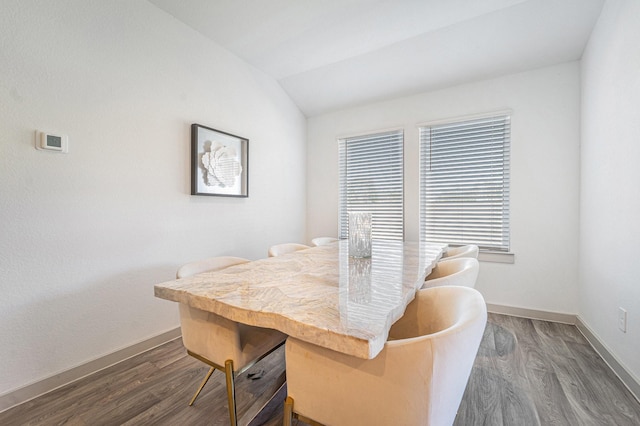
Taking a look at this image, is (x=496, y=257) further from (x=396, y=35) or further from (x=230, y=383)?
(x=230, y=383)

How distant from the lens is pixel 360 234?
1.80m

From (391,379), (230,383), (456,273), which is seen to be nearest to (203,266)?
(230,383)

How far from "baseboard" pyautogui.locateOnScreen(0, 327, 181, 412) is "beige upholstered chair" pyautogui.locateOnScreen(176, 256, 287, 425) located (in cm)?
107

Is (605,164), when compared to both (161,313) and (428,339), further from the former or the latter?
(161,313)

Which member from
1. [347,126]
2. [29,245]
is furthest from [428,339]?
[347,126]

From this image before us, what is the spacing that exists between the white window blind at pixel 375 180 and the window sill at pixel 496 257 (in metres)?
0.90

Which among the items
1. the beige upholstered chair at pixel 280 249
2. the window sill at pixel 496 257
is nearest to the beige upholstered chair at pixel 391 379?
the beige upholstered chair at pixel 280 249

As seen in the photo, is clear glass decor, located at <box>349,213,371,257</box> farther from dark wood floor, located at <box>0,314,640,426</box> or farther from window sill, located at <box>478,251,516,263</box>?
Result: window sill, located at <box>478,251,516,263</box>

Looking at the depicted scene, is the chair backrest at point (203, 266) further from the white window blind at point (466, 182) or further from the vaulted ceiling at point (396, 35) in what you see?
the white window blind at point (466, 182)

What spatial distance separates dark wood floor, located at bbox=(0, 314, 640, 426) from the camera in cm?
139

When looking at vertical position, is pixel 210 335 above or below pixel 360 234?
below

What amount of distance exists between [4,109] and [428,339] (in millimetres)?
2351

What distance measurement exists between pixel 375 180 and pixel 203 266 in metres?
2.53

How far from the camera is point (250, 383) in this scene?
1681mm
